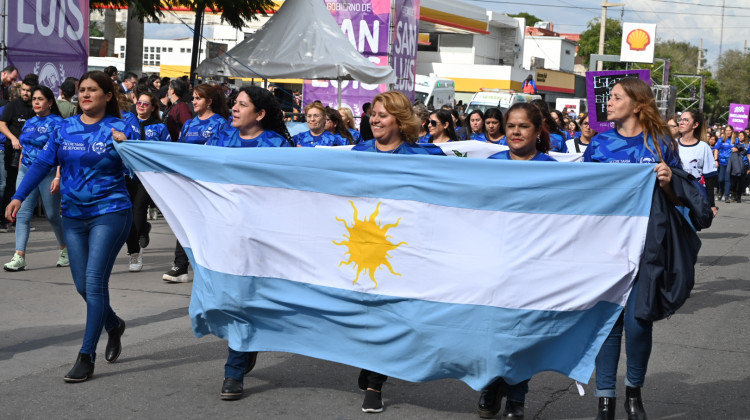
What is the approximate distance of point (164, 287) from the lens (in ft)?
30.1

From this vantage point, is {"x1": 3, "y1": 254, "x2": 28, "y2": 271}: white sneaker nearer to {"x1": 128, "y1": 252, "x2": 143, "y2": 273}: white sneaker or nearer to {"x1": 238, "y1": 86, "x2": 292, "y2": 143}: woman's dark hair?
{"x1": 128, "y1": 252, "x2": 143, "y2": 273}: white sneaker

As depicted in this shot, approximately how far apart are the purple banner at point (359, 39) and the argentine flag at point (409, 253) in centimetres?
1541

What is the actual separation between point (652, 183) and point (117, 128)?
3.19 meters

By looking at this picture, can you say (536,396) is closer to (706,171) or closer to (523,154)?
(523,154)

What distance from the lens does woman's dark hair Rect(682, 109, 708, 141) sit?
10.1 meters

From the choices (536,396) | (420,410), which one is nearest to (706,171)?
(536,396)

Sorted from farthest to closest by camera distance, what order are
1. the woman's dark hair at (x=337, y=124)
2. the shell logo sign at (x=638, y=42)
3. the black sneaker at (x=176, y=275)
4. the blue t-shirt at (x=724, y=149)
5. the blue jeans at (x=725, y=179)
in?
the shell logo sign at (x=638, y=42) < the blue t-shirt at (x=724, y=149) < the blue jeans at (x=725, y=179) < the woman's dark hair at (x=337, y=124) < the black sneaker at (x=176, y=275)

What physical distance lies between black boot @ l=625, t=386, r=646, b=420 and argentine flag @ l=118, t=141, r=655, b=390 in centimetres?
38

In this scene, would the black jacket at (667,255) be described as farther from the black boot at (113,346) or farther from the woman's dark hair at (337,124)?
the woman's dark hair at (337,124)

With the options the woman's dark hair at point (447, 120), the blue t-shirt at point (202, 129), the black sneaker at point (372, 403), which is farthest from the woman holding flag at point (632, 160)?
the woman's dark hair at point (447, 120)

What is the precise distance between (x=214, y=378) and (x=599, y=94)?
6.92 m

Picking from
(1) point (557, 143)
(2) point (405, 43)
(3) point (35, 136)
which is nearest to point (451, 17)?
(2) point (405, 43)

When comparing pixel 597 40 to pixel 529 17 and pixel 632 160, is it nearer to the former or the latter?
pixel 529 17

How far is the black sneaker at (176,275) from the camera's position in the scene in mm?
9430
